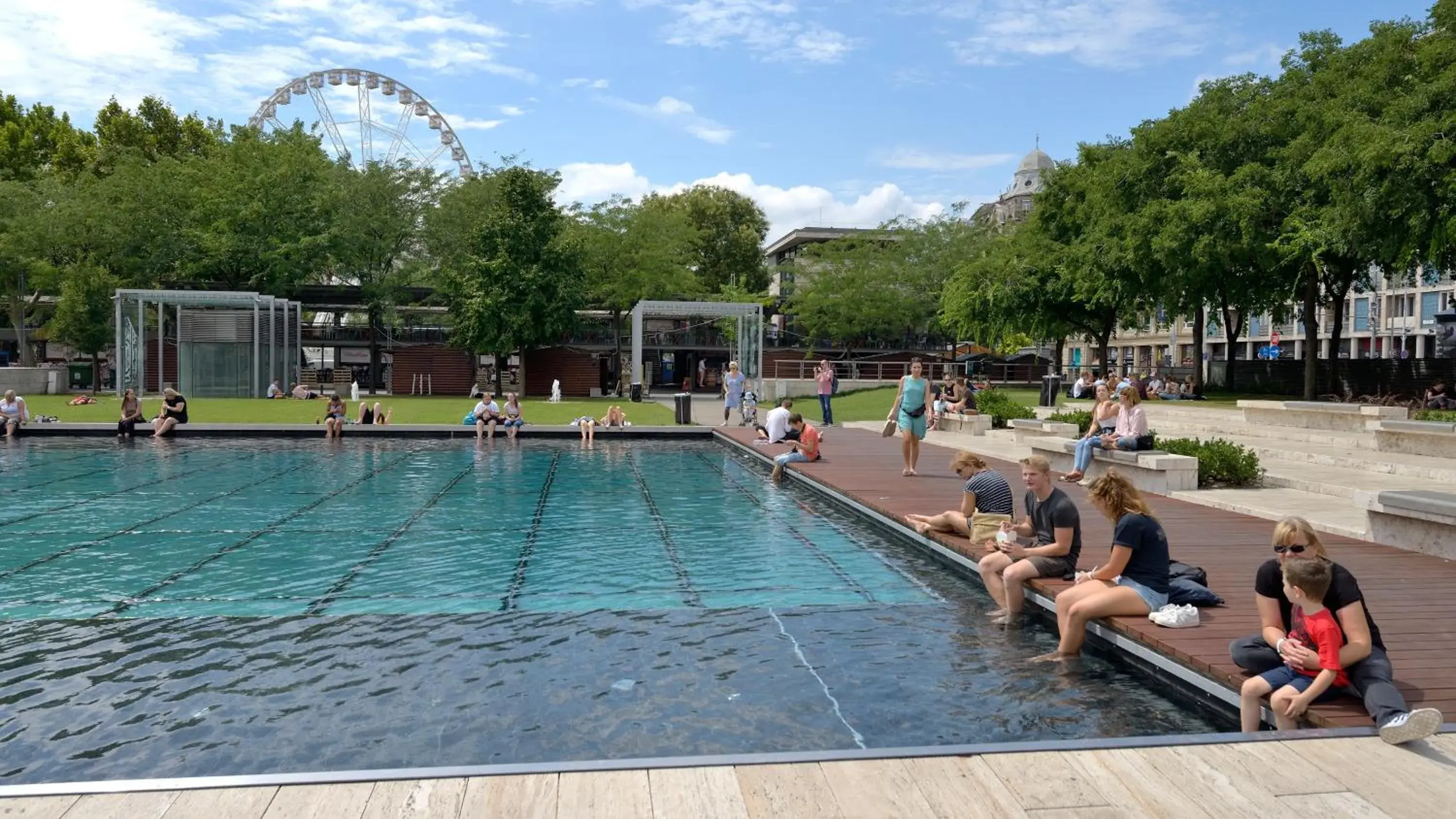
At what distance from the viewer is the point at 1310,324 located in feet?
95.0

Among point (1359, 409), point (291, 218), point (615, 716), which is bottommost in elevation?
point (615, 716)

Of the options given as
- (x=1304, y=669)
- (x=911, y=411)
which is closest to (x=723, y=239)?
(x=911, y=411)

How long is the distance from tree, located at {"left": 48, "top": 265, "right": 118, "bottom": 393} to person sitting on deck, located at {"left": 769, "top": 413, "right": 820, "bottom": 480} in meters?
36.2

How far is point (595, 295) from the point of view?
5069cm

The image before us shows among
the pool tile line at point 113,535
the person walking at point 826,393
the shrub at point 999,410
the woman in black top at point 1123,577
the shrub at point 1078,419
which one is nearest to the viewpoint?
the woman in black top at point 1123,577

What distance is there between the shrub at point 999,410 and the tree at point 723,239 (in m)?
48.0

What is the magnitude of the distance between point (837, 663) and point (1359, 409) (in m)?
15.7

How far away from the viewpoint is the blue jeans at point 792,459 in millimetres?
17594

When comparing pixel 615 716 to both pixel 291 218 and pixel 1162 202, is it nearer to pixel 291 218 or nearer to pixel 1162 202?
pixel 1162 202

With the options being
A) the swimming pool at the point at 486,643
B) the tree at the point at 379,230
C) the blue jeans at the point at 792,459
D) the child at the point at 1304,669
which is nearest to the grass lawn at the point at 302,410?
the tree at the point at 379,230

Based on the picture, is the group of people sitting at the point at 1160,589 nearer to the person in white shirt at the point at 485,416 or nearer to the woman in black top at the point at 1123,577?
the woman in black top at the point at 1123,577

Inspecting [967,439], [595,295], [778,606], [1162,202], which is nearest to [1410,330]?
[1162,202]

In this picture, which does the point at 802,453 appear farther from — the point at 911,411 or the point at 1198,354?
the point at 1198,354

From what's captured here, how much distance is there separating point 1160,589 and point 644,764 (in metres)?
4.35
